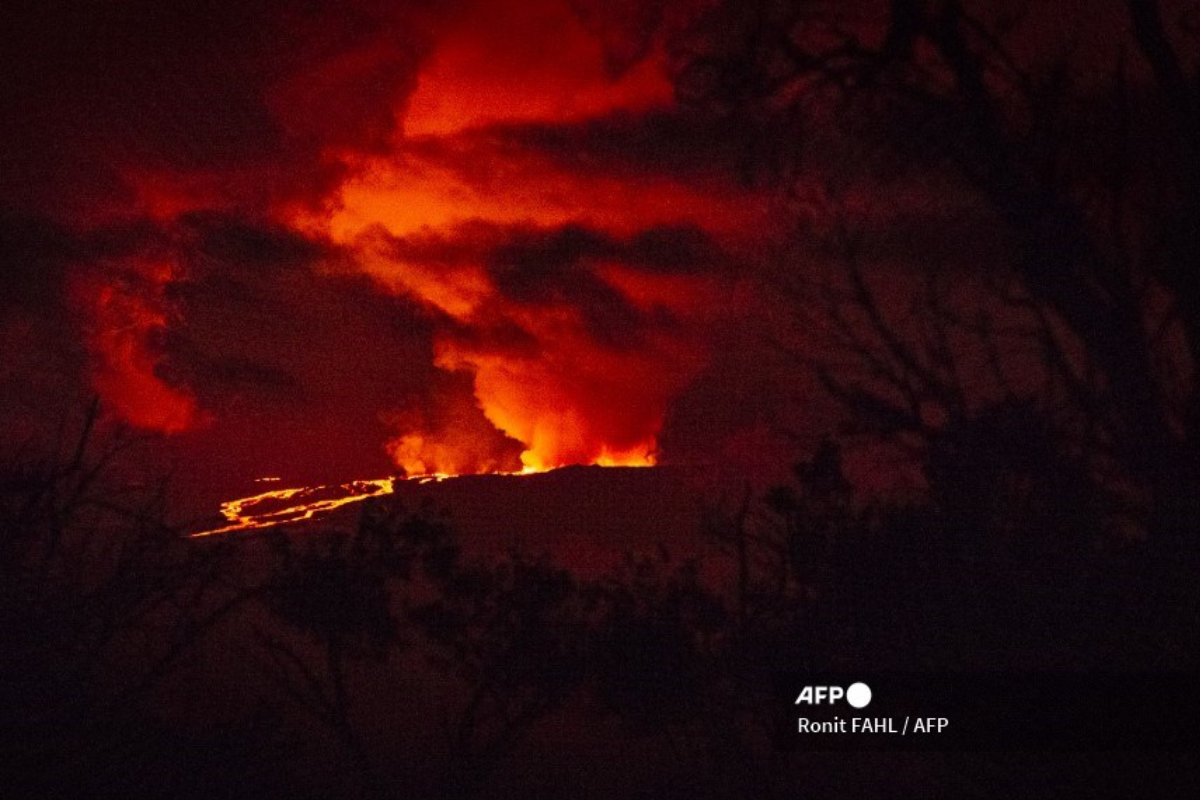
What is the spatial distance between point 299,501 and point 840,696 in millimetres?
2490

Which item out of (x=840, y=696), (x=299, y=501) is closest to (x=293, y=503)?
(x=299, y=501)

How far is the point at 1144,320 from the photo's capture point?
6.58 meters

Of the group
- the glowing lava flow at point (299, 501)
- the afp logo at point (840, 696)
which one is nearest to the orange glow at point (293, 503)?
the glowing lava flow at point (299, 501)

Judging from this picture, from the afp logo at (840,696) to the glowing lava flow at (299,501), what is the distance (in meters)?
1.61

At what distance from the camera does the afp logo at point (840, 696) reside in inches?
239

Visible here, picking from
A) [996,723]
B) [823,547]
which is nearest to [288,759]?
[823,547]

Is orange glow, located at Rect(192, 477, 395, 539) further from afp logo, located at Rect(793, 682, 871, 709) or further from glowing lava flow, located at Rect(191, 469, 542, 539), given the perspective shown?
afp logo, located at Rect(793, 682, 871, 709)

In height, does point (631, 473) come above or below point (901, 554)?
above

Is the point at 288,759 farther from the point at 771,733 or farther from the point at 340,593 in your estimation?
the point at 771,733

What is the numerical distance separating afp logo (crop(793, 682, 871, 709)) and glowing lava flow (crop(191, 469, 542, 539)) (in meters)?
1.61

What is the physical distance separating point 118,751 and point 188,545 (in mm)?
814

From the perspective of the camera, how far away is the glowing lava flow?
21.7 feet

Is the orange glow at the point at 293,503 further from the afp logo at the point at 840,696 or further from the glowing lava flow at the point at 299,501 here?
the afp logo at the point at 840,696

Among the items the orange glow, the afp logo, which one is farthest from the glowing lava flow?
the afp logo
